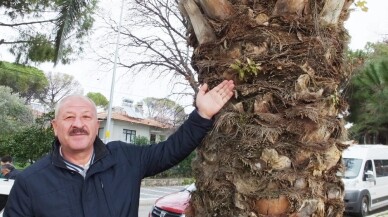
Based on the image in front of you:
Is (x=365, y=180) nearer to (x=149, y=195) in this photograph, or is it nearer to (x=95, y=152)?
(x=149, y=195)

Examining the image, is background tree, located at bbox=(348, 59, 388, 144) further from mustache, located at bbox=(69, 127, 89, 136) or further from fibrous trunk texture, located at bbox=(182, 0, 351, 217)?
mustache, located at bbox=(69, 127, 89, 136)

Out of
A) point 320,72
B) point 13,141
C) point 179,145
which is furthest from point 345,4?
point 13,141

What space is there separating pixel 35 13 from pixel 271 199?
549 inches

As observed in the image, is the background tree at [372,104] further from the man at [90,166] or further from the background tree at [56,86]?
the background tree at [56,86]

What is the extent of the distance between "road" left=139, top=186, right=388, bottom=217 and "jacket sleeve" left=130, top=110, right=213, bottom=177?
24.1ft

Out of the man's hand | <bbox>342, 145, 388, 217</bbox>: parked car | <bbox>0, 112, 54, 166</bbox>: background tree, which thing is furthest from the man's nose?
<bbox>0, 112, 54, 166</bbox>: background tree

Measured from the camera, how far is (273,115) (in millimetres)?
2408

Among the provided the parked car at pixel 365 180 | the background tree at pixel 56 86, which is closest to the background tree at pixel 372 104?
the parked car at pixel 365 180

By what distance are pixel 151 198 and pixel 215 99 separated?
47.3ft

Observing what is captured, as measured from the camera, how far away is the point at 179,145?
8.62 feet

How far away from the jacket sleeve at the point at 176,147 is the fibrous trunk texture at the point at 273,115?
7 cm

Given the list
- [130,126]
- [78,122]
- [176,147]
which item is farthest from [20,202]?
[130,126]

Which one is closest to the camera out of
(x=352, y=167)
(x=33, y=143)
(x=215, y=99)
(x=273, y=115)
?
(x=273, y=115)

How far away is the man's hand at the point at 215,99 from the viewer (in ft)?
8.22
